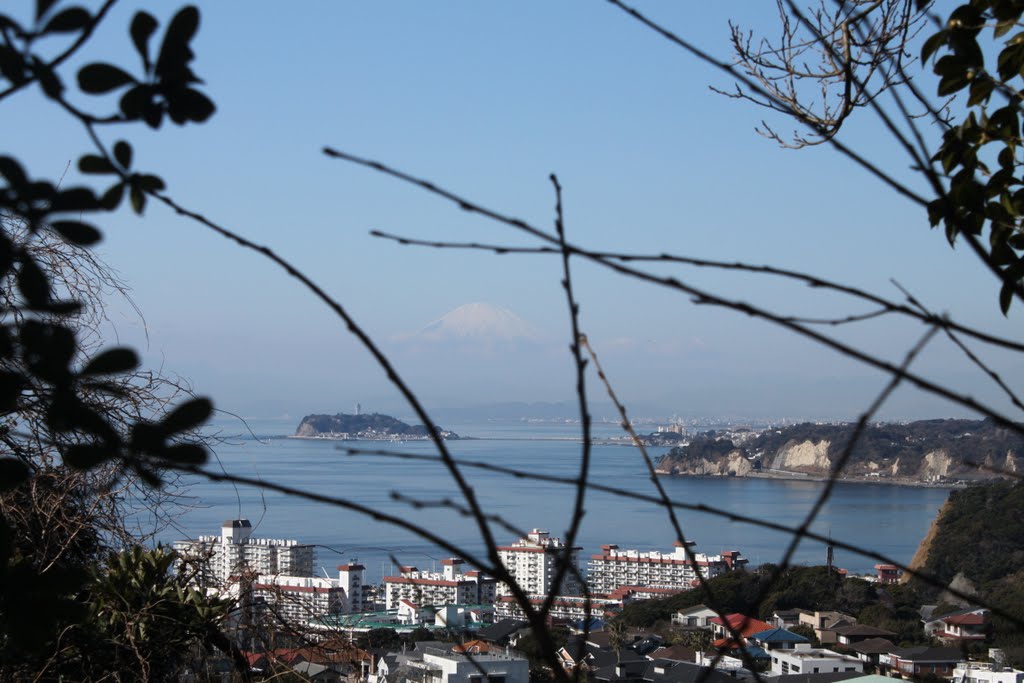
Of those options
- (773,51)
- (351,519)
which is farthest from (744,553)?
(773,51)

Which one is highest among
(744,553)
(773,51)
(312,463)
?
(773,51)

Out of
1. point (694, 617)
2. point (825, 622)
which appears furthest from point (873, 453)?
point (825, 622)

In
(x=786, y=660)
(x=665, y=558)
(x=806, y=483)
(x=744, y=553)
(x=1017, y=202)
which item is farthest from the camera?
(x=806, y=483)

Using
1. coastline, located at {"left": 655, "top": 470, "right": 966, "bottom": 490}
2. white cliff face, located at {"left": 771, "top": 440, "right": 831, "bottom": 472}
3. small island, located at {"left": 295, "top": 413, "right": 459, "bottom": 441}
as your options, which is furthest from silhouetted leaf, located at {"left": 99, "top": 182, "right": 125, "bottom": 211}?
white cliff face, located at {"left": 771, "top": 440, "right": 831, "bottom": 472}

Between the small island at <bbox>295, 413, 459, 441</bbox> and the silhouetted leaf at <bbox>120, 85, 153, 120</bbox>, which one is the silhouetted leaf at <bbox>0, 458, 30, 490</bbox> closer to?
the silhouetted leaf at <bbox>120, 85, 153, 120</bbox>

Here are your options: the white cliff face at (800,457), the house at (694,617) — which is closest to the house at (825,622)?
the house at (694,617)

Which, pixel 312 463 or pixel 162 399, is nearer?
pixel 162 399

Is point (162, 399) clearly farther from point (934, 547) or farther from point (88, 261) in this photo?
point (934, 547)

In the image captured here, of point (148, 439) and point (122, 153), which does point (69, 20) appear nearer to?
point (122, 153)
